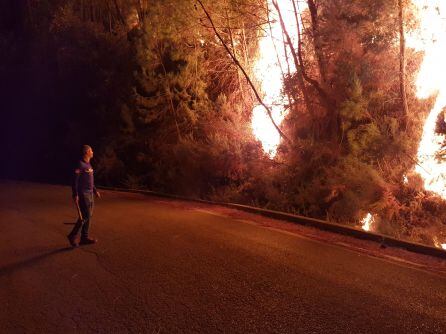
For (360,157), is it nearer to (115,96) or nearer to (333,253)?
(333,253)

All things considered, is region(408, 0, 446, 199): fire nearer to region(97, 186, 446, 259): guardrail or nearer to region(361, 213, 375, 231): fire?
region(361, 213, 375, 231): fire

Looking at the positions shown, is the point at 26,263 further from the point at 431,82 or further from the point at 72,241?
the point at 431,82

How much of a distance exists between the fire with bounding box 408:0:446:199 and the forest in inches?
2.4

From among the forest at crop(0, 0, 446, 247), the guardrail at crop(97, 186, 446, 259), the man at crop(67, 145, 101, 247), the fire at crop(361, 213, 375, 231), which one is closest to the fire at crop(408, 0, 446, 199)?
the forest at crop(0, 0, 446, 247)

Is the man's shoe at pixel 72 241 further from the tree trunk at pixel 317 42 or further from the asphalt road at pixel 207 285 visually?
the tree trunk at pixel 317 42

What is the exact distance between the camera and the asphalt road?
17.3 feet

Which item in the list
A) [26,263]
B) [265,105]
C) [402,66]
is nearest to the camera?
[26,263]

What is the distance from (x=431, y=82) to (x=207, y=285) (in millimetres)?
9056

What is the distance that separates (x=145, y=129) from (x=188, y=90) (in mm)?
2912

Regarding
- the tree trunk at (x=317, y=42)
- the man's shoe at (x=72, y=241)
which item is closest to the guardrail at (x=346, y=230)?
the tree trunk at (x=317, y=42)

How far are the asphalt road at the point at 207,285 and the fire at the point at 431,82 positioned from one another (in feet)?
12.9

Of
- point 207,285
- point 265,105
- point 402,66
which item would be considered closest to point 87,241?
point 207,285

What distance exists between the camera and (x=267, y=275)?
6.86 meters

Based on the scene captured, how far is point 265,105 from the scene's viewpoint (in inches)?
610
